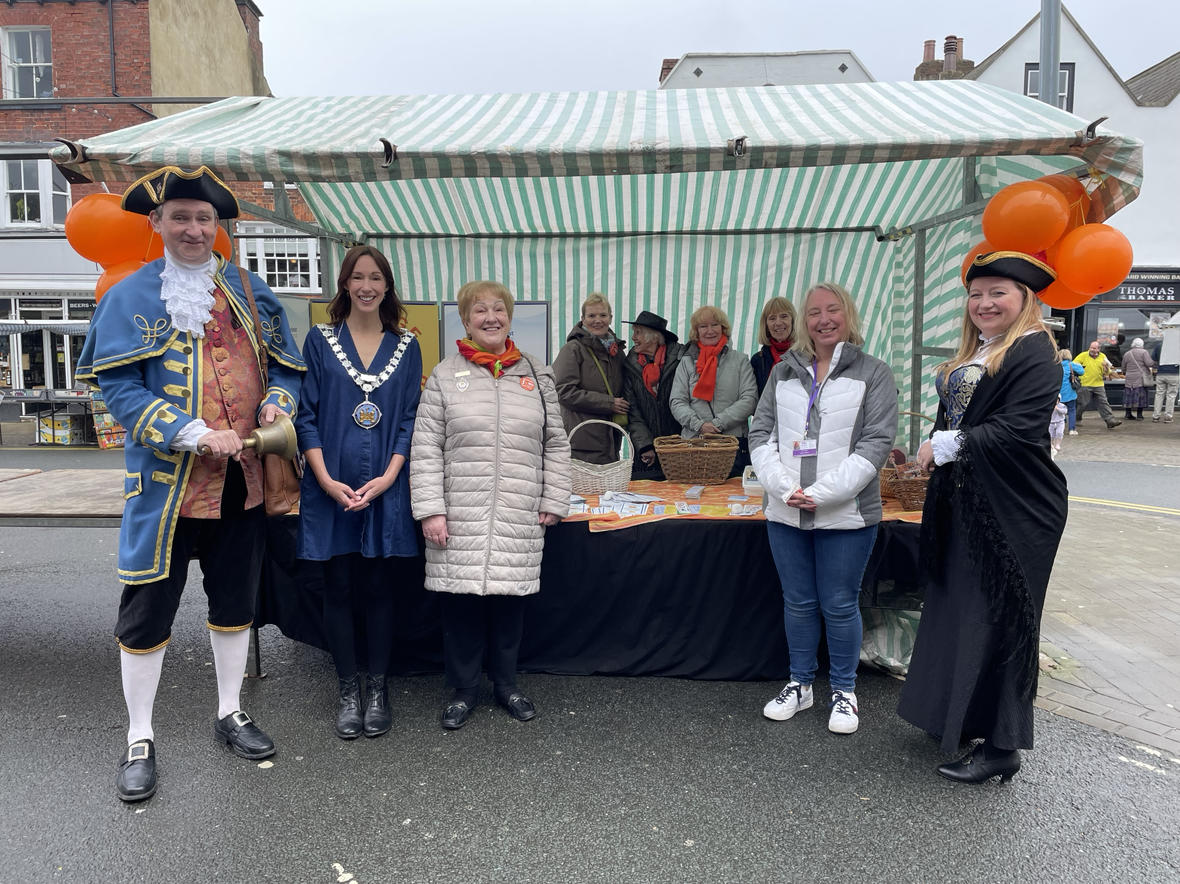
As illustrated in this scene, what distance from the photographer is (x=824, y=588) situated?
3244 millimetres

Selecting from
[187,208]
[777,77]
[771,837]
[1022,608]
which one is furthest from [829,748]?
[777,77]

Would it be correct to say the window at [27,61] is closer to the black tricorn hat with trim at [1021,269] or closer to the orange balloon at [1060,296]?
the orange balloon at [1060,296]

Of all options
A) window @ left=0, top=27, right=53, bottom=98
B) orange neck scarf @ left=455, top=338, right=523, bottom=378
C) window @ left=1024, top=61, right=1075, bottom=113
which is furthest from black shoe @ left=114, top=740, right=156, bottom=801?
window @ left=1024, top=61, right=1075, bottom=113

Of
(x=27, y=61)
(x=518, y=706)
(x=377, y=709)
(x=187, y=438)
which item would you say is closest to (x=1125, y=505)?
(x=518, y=706)

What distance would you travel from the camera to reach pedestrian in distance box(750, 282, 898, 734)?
3.12 metres

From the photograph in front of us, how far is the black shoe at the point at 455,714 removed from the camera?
3.29 metres

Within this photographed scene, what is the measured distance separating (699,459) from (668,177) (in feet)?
7.87

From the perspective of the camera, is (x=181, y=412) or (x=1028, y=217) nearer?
(x=181, y=412)

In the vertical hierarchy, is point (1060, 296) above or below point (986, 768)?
above

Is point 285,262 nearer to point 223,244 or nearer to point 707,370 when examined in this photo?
point 223,244

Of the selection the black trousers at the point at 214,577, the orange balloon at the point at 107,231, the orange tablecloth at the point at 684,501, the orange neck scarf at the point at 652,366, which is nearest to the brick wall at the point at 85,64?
the orange balloon at the point at 107,231

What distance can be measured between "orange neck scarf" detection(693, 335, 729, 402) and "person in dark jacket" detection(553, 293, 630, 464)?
1.60 ft

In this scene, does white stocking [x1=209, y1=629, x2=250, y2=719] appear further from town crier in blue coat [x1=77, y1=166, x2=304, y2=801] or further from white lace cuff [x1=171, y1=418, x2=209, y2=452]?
white lace cuff [x1=171, y1=418, x2=209, y2=452]

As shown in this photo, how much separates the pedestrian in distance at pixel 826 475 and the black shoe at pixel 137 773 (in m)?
2.32
